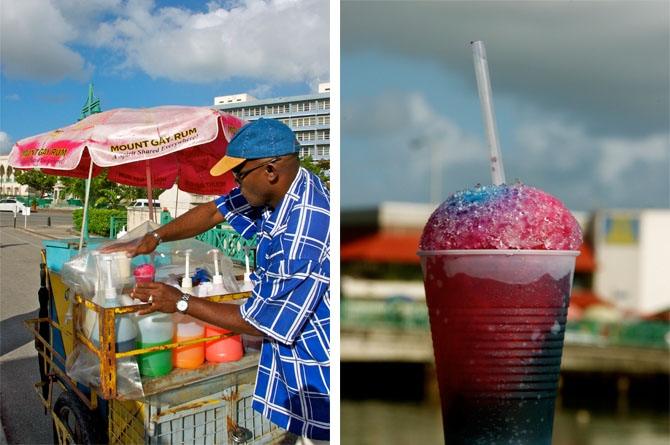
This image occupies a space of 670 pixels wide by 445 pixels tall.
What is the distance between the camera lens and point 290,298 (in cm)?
166

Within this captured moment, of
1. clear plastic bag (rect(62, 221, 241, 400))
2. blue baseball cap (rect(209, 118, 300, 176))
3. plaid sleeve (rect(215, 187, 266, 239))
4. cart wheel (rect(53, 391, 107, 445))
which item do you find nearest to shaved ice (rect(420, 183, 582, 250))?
blue baseball cap (rect(209, 118, 300, 176))

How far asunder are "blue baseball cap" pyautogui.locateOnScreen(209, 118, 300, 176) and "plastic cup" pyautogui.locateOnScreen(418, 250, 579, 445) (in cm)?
69

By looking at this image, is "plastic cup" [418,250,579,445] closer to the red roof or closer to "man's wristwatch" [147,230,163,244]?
the red roof

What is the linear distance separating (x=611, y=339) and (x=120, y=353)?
1.87 meters

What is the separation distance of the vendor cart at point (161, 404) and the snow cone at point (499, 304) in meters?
1.13

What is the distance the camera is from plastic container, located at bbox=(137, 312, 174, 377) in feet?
6.56

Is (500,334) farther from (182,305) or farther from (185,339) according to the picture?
(185,339)

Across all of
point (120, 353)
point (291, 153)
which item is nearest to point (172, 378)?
point (120, 353)

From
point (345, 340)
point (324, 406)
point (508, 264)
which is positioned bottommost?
point (324, 406)

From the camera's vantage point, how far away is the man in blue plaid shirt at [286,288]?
5.43 feet

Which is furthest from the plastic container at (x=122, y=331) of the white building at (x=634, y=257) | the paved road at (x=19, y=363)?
the paved road at (x=19, y=363)

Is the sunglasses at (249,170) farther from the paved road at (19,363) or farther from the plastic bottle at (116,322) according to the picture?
the paved road at (19,363)

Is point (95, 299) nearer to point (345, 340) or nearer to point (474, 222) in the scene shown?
point (345, 340)

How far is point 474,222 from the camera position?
119cm
